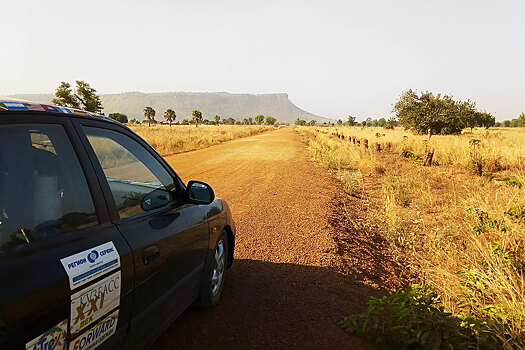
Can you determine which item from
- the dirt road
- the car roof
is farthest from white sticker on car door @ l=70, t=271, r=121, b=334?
the dirt road

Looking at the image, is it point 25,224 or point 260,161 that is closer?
point 25,224

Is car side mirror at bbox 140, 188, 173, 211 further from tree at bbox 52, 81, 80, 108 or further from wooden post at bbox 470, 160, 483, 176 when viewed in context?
tree at bbox 52, 81, 80, 108

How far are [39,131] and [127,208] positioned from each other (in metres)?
0.67

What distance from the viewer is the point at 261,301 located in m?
3.34

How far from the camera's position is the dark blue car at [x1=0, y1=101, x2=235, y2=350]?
123 cm

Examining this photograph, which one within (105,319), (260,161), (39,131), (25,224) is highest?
(39,131)

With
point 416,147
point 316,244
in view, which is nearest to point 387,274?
point 316,244

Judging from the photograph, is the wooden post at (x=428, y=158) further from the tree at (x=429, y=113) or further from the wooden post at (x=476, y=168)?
the tree at (x=429, y=113)

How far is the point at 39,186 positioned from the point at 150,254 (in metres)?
0.70

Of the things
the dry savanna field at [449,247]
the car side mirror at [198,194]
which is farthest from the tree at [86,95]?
the car side mirror at [198,194]

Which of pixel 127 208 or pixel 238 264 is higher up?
pixel 127 208

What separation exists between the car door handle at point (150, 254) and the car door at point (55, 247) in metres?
0.13

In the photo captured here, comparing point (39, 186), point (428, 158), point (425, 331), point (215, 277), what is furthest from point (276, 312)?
point (428, 158)

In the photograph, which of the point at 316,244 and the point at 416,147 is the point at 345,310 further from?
the point at 416,147
